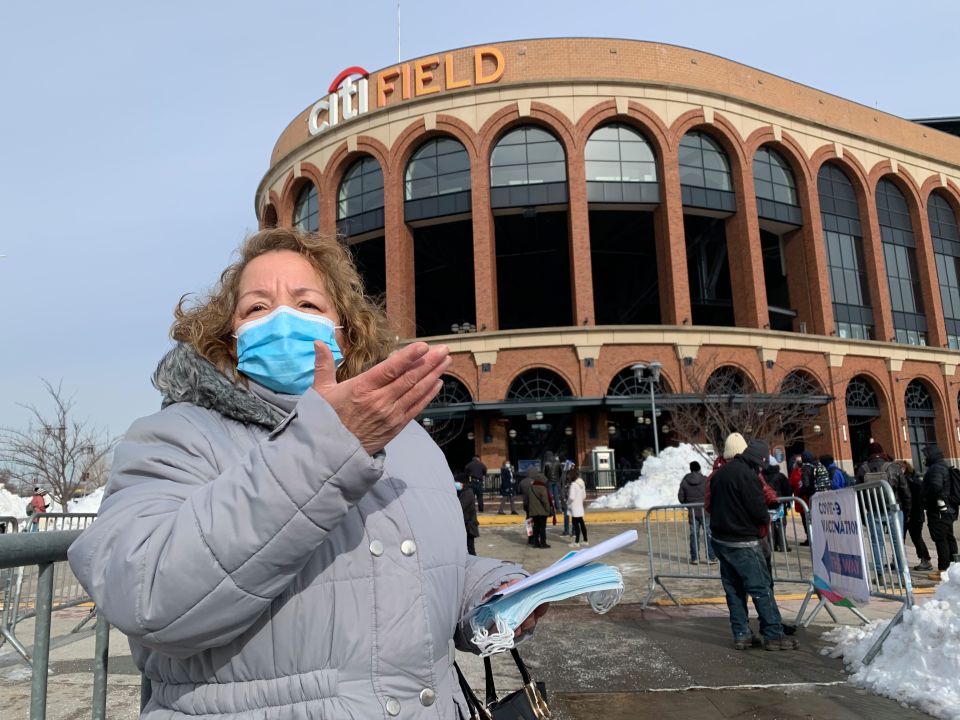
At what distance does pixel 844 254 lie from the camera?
35375mm

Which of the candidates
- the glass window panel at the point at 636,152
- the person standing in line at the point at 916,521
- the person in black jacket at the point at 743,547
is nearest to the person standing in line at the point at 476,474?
the person standing in line at the point at 916,521

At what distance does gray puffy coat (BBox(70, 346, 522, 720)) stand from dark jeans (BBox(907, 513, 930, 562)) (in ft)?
38.0

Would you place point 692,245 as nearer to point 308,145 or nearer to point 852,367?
point 852,367

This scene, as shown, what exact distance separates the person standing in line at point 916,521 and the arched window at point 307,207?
29.5 meters

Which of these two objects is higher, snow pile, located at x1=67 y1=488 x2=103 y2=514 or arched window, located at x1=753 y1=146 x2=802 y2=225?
arched window, located at x1=753 y1=146 x2=802 y2=225

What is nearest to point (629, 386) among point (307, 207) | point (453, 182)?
point (453, 182)

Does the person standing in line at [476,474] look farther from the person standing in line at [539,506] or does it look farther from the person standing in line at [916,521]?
the person standing in line at [916,521]

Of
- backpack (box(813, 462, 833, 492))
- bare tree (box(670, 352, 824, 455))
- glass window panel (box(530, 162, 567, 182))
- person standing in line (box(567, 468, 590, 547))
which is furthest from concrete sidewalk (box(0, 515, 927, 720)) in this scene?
glass window panel (box(530, 162, 567, 182))

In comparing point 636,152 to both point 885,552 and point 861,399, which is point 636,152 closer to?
point 861,399

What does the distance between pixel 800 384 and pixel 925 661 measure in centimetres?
2809

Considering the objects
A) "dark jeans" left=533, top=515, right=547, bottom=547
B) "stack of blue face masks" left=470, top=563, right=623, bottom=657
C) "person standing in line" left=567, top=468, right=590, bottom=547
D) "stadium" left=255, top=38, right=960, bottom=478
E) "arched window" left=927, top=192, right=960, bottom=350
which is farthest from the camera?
"arched window" left=927, top=192, right=960, bottom=350

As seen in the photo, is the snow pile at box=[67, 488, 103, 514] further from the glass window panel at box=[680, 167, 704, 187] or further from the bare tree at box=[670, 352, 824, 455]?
the glass window panel at box=[680, 167, 704, 187]

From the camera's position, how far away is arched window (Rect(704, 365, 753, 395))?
2723 centimetres

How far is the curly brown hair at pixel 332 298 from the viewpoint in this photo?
2.03 m
